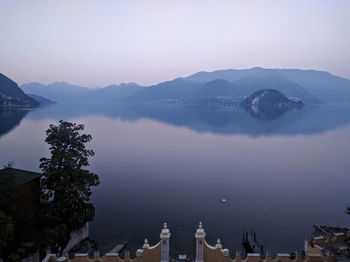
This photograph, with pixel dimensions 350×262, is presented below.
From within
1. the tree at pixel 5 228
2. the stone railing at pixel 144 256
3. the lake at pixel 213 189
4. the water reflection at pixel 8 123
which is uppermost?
the tree at pixel 5 228

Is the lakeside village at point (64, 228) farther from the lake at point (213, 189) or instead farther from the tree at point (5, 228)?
the lake at point (213, 189)

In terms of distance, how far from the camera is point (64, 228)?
21.3 metres

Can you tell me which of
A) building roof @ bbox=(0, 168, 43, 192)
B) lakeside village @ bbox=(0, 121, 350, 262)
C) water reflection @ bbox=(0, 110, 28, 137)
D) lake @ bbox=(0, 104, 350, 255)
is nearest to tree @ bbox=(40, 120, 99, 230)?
lakeside village @ bbox=(0, 121, 350, 262)

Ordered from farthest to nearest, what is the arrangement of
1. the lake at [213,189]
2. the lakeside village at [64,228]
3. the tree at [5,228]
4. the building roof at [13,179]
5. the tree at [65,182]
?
the lake at [213,189] → the tree at [65,182] → the building roof at [13,179] → the lakeside village at [64,228] → the tree at [5,228]

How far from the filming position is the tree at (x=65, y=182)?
23.8 m

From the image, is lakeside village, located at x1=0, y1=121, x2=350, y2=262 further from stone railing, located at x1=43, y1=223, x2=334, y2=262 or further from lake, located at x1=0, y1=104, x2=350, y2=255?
lake, located at x1=0, y1=104, x2=350, y2=255

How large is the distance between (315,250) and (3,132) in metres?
112

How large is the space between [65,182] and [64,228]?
4.43 meters

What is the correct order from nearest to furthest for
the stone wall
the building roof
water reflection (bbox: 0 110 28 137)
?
the building roof, the stone wall, water reflection (bbox: 0 110 28 137)

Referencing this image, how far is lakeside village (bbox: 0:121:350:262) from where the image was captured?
17422mm

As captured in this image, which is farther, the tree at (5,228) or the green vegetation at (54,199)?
Result: the green vegetation at (54,199)

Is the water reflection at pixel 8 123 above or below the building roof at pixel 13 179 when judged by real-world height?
below

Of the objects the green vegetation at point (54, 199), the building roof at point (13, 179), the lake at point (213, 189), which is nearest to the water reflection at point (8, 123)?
the lake at point (213, 189)

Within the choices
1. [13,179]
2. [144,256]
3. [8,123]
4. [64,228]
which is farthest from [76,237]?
[8,123]
